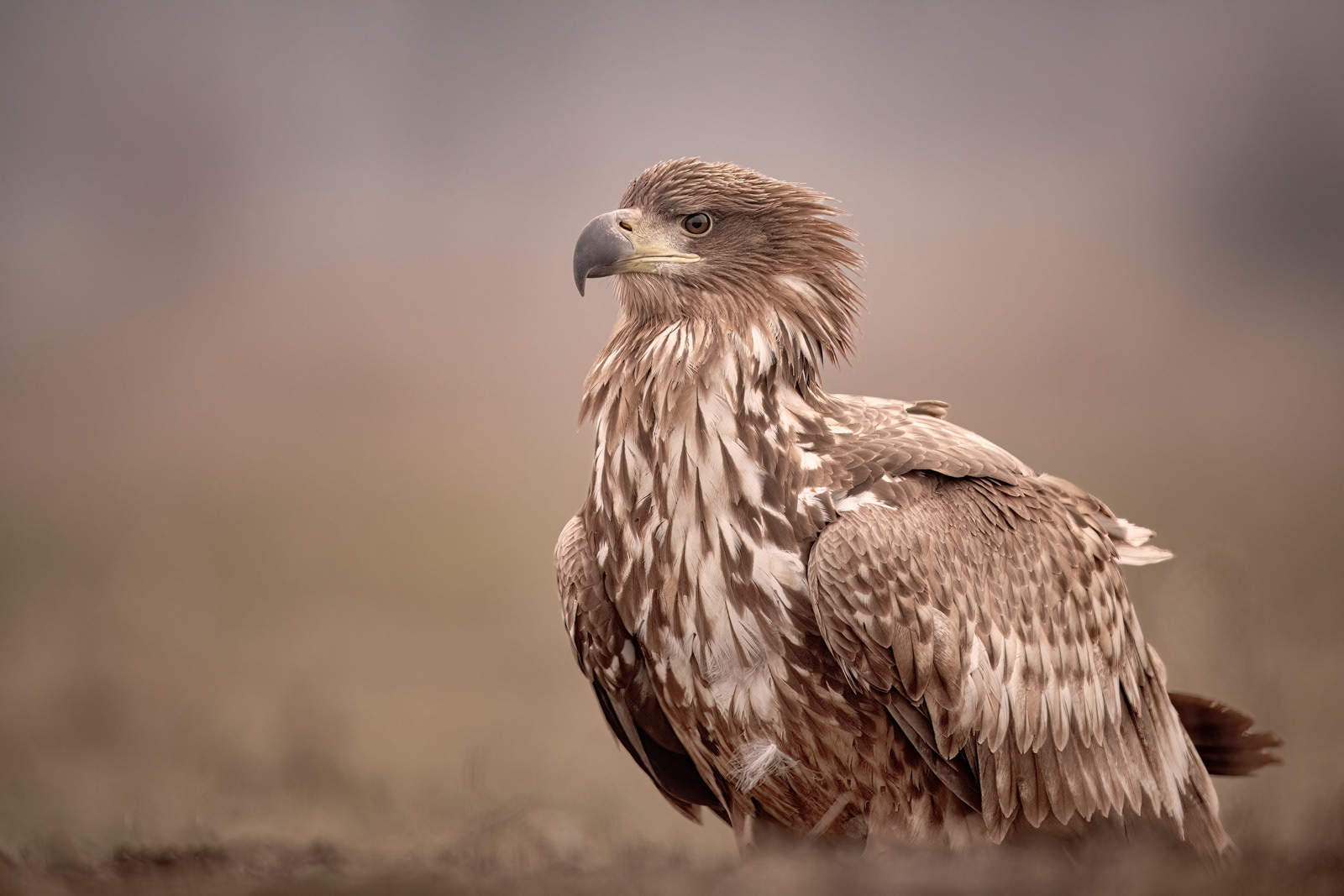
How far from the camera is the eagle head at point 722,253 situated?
8.40 ft

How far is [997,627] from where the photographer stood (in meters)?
2.38

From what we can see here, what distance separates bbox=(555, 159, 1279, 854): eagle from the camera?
2.29 metres

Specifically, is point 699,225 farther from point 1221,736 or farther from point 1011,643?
point 1221,736

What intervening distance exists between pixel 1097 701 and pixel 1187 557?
0.67m

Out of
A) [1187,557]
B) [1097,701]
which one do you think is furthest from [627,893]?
[1097,701]

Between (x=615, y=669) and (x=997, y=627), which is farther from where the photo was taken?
(x=615, y=669)

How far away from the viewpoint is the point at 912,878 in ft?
5.20

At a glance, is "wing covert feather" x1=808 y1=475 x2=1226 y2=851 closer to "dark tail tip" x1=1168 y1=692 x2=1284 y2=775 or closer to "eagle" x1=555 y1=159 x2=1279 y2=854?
"eagle" x1=555 y1=159 x2=1279 y2=854

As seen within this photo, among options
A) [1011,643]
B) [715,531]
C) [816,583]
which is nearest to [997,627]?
[1011,643]

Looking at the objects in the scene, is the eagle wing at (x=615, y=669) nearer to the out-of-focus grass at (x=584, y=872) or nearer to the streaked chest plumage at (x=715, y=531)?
the streaked chest plumage at (x=715, y=531)

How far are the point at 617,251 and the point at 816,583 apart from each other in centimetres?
93

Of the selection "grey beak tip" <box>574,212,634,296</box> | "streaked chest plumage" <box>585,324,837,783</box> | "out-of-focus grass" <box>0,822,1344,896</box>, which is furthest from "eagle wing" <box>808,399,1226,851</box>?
"grey beak tip" <box>574,212,634,296</box>

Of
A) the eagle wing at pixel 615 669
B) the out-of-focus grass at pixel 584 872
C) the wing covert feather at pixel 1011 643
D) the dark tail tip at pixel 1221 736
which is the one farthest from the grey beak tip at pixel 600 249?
the dark tail tip at pixel 1221 736

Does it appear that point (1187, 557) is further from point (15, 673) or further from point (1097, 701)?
point (15, 673)
